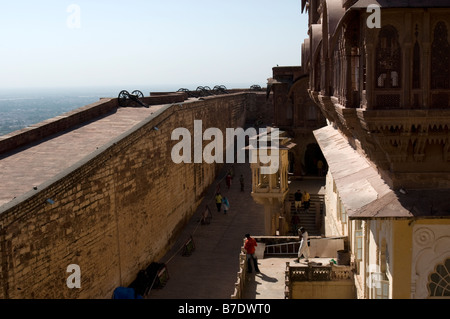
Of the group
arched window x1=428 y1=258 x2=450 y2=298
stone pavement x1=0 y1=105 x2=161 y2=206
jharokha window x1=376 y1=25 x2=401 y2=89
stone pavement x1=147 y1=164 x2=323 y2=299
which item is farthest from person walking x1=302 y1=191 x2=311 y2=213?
jharokha window x1=376 y1=25 x2=401 y2=89

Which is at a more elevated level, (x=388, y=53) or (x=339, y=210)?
(x=388, y=53)

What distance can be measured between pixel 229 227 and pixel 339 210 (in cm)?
740

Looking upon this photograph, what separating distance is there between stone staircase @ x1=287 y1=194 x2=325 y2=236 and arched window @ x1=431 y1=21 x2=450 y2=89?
46.8ft

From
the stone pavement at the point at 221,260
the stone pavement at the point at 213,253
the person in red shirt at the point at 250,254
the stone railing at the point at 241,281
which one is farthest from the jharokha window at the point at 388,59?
the stone pavement at the point at 213,253

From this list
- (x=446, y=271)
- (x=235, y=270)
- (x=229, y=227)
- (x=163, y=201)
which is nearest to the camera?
(x=446, y=271)

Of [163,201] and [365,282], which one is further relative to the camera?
[163,201]

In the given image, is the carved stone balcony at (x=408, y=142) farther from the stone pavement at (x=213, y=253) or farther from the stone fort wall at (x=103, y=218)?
the stone pavement at (x=213, y=253)

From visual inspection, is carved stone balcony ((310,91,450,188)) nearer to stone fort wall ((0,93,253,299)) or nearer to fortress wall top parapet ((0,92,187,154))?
stone fort wall ((0,93,253,299))

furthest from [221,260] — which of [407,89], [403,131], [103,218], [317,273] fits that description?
[407,89]

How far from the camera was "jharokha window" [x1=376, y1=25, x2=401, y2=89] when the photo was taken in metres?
7.61

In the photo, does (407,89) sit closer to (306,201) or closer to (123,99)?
(306,201)
